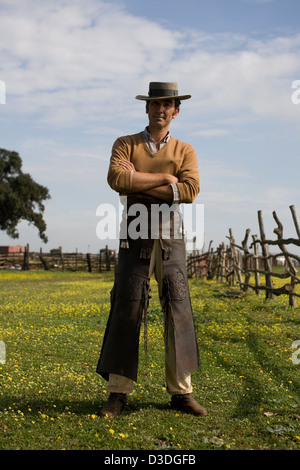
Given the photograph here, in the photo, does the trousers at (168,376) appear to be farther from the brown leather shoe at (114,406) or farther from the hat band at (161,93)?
the hat band at (161,93)

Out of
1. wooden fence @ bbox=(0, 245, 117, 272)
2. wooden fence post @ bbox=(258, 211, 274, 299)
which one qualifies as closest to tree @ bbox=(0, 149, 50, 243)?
wooden fence @ bbox=(0, 245, 117, 272)

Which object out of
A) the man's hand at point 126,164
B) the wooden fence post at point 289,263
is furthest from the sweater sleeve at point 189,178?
the wooden fence post at point 289,263

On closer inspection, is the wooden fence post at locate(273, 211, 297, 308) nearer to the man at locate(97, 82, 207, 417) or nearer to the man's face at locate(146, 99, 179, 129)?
the man at locate(97, 82, 207, 417)

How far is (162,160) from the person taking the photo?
15.1ft

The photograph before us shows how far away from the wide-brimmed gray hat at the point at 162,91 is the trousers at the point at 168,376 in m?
1.29

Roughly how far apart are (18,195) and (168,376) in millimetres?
46802

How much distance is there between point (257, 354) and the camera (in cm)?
766

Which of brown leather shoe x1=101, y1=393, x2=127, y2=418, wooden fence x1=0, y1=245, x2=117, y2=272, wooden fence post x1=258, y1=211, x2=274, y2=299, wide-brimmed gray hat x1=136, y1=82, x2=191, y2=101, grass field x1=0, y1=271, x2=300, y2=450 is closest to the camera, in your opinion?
grass field x1=0, y1=271, x2=300, y2=450

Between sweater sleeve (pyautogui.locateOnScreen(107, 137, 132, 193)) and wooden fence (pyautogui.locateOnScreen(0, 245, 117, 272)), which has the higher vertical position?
sweater sleeve (pyautogui.locateOnScreen(107, 137, 132, 193))

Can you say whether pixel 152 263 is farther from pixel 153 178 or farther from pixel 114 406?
pixel 114 406

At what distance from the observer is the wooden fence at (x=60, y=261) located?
4400cm

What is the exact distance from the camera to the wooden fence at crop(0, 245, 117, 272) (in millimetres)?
44000
